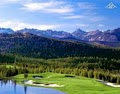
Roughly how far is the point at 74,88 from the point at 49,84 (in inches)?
542

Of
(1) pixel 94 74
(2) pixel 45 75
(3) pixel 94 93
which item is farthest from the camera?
(1) pixel 94 74

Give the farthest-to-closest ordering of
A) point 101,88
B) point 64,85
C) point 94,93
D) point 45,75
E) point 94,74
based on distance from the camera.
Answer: point 94,74 < point 45,75 < point 64,85 < point 101,88 < point 94,93

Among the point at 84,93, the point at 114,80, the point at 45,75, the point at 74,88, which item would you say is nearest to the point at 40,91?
the point at 74,88

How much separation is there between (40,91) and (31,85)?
44.2 ft

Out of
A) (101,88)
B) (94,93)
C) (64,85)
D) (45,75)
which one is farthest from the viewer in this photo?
(45,75)

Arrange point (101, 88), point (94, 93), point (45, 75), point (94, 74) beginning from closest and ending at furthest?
1. point (94, 93)
2. point (101, 88)
3. point (45, 75)
4. point (94, 74)

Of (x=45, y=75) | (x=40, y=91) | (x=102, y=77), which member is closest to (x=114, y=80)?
(x=102, y=77)

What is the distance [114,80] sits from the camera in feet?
409

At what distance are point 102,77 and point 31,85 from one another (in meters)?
44.1

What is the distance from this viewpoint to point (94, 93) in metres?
70.8

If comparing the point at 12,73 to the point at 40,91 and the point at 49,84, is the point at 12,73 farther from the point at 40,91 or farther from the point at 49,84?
the point at 40,91

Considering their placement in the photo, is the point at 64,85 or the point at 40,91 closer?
the point at 40,91

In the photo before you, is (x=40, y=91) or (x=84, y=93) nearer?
(x=84, y=93)

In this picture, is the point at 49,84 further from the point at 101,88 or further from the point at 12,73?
the point at 12,73
